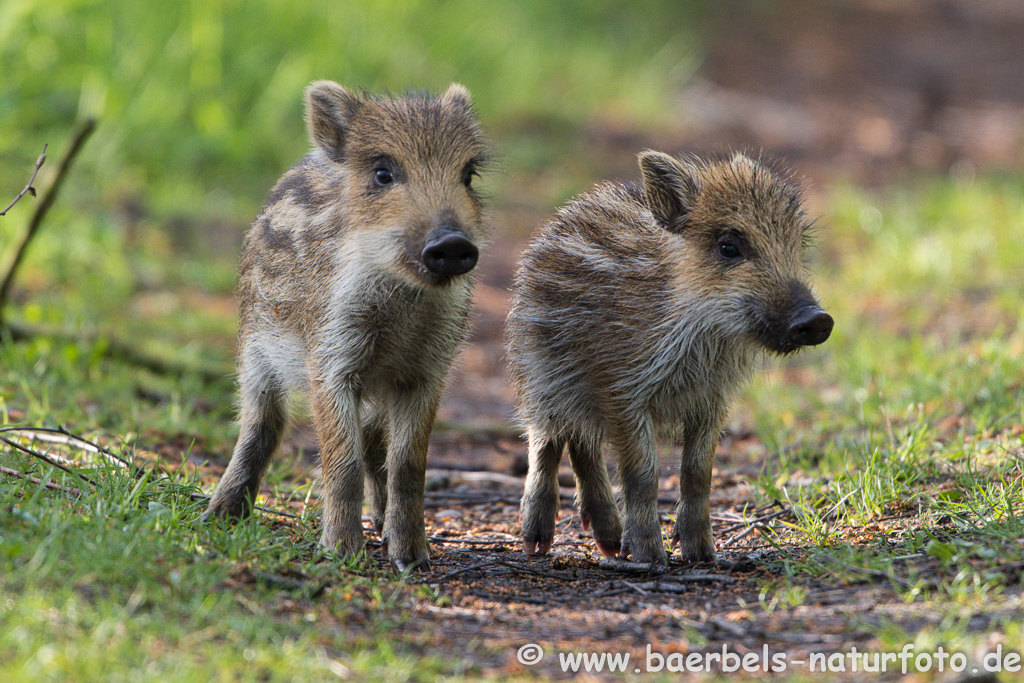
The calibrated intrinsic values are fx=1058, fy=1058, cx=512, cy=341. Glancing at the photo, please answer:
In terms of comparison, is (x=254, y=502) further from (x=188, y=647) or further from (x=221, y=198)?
(x=221, y=198)

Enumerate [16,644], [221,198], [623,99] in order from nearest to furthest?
[16,644]
[221,198]
[623,99]

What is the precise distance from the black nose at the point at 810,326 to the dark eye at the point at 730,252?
38 cm

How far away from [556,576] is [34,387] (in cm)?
322

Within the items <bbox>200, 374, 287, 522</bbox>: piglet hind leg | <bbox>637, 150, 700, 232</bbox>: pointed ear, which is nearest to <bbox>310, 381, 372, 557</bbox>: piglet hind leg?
<bbox>200, 374, 287, 522</bbox>: piglet hind leg

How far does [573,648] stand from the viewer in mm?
3363

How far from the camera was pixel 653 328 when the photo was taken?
4527mm

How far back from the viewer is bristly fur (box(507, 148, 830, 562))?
446 cm

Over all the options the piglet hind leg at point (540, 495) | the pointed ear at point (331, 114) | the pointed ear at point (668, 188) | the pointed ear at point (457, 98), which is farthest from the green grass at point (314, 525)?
the pointed ear at point (457, 98)

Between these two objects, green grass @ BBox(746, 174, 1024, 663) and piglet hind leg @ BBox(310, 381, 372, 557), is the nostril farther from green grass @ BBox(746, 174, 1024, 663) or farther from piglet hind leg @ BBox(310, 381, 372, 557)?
piglet hind leg @ BBox(310, 381, 372, 557)

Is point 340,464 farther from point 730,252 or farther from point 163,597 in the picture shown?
point 730,252

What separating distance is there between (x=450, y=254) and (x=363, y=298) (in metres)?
0.52

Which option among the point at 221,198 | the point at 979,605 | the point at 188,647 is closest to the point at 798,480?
the point at 979,605

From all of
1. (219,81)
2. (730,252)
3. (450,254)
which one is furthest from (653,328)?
(219,81)

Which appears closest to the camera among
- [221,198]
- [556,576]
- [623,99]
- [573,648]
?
[573,648]
